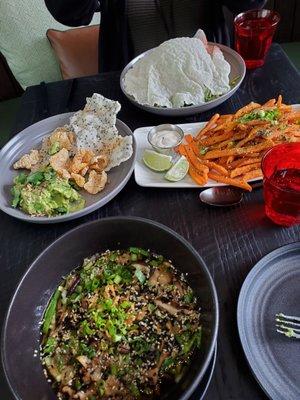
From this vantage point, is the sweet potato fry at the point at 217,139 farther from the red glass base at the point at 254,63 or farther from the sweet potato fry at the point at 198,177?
the red glass base at the point at 254,63

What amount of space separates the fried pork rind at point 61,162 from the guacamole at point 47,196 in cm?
3

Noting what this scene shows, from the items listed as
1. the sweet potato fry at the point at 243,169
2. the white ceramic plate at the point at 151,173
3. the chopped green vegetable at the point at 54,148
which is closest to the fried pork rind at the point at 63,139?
the chopped green vegetable at the point at 54,148

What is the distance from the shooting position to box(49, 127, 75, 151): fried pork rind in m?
1.44

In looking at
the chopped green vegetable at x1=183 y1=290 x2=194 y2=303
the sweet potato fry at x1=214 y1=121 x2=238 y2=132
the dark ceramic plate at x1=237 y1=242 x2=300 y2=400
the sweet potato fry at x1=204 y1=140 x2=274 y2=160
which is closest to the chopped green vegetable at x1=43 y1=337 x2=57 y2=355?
the chopped green vegetable at x1=183 y1=290 x2=194 y2=303

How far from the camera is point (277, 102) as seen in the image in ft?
4.71

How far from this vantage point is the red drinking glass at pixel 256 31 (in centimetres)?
163

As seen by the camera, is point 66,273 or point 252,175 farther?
point 252,175

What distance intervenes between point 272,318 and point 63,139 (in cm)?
101

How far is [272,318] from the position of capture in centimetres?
90

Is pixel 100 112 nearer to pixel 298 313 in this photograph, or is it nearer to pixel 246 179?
pixel 246 179

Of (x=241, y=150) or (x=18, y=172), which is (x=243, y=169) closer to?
(x=241, y=150)

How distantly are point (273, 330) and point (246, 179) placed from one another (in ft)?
1.70

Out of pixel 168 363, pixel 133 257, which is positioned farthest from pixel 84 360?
pixel 133 257

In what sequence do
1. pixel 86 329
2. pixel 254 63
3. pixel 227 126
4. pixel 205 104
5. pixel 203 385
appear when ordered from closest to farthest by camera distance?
pixel 203 385, pixel 86 329, pixel 227 126, pixel 205 104, pixel 254 63
